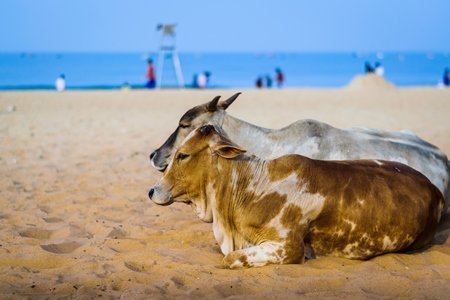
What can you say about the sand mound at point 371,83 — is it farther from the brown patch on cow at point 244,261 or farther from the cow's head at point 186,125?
the brown patch on cow at point 244,261

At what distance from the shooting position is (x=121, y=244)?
5.82 meters

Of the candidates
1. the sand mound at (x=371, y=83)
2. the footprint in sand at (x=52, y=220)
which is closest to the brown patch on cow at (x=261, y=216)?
the footprint in sand at (x=52, y=220)

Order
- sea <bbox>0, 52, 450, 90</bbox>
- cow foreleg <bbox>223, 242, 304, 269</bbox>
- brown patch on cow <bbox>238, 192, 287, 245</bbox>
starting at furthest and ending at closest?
sea <bbox>0, 52, 450, 90</bbox> → brown patch on cow <bbox>238, 192, 287, 245</bbox> → cow foreleg <bbox>223, 242, 304, 269</bbox>

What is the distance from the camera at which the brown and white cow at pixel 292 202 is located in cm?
502

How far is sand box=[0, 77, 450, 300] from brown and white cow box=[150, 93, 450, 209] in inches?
26.1

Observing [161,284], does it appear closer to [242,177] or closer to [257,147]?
[242,177]

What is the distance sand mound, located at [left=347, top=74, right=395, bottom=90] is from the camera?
26891 millimetres

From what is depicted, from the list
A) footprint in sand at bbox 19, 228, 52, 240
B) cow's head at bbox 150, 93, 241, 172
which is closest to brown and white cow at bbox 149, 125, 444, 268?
cow's head at bbox 150, 93, 241, 172

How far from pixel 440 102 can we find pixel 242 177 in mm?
18275

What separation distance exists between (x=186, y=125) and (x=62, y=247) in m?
1.80

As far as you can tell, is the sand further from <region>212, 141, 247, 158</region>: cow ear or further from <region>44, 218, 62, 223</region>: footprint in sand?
<region>212, 141, 247, 158</region>: cow ear

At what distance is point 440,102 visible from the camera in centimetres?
2191

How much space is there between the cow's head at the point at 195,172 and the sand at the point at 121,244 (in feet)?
1.60

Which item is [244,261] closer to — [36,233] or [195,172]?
[195,172]
